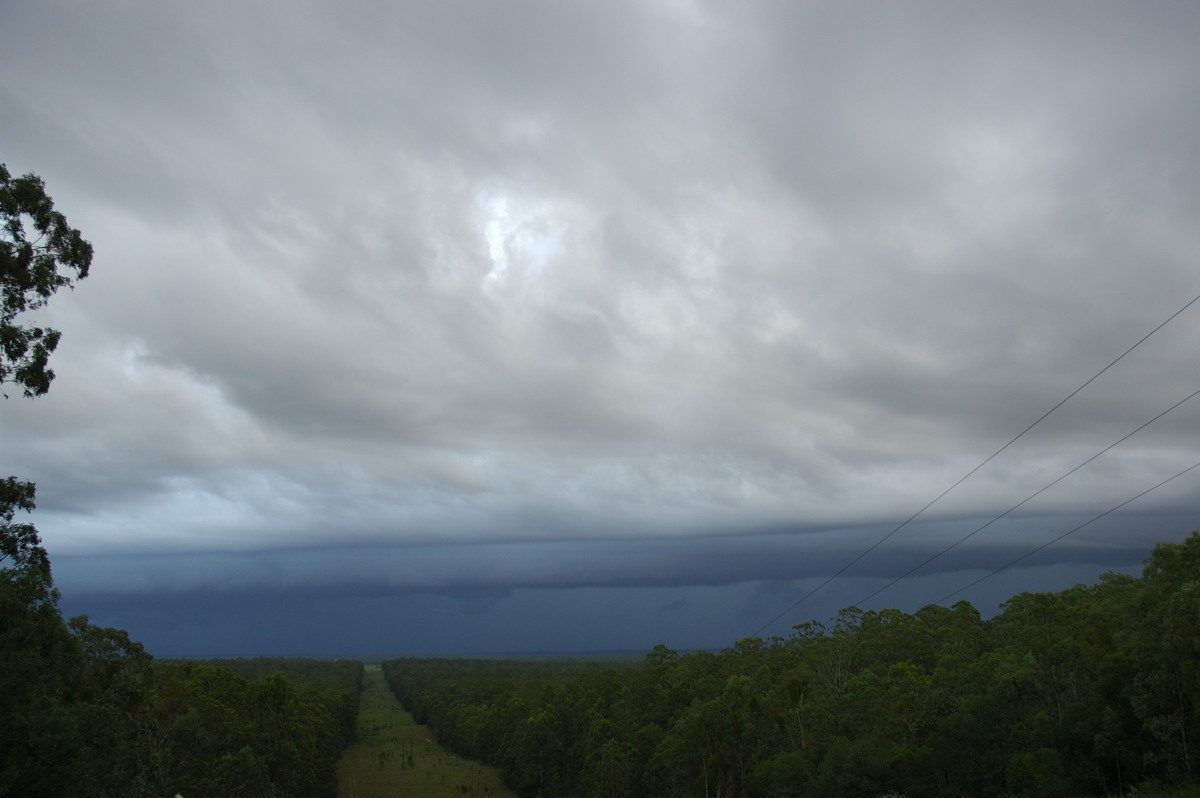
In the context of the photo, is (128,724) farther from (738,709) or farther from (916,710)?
(916,710)

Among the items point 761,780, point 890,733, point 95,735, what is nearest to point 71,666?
point 95,735

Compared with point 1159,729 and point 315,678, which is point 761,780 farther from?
point 315,678

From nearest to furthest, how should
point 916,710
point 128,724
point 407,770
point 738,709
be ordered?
point 128,724 < point 916,710 < point 738,709 < point 407,770

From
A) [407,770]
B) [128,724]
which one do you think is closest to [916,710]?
[128,724]

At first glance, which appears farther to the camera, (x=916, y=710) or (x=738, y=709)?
(x=738, y=709)

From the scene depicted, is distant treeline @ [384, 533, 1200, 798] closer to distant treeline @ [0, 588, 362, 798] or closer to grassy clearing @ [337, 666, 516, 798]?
grassy clearing @ [337, 666, 516, 798]

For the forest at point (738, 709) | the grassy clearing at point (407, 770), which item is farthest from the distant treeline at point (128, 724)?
the grassy clearing at point (407, 770)
